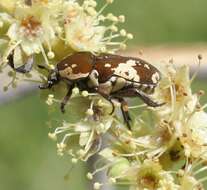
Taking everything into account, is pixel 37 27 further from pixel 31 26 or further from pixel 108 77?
pixel 108 77

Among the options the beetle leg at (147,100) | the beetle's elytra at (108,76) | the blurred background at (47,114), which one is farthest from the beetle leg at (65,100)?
the blurred background at (47,114)

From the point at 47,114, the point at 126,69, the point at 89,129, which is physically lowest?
the point at 47,114

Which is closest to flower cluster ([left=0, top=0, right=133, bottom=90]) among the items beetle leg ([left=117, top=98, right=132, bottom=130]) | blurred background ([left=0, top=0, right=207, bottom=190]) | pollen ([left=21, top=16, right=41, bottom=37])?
pollen ([left=21, top=16, right=41, bottom=37])

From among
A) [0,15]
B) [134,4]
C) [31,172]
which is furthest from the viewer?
[134,4]

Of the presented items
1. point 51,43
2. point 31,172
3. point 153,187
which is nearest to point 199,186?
point 153,187

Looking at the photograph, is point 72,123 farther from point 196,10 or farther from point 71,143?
point 196,10

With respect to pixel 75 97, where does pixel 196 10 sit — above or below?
below

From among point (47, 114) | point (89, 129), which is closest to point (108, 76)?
point (89, 129)
